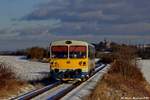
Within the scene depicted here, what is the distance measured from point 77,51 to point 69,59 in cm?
88

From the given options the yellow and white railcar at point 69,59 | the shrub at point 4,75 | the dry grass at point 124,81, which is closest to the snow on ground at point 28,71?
the yellow and white railcar at point 69,59

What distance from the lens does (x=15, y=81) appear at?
27922 mm

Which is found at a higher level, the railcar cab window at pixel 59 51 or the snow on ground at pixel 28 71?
the railcar cab window at pixel 59 51

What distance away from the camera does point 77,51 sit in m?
33.1

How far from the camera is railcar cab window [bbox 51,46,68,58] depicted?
32.8 meters

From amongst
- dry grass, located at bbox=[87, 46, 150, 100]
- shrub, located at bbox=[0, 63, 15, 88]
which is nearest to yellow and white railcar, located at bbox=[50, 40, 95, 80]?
dry grass, located at bbox=[87, 46, 150, 100]

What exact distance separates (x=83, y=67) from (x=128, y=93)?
20.2 ft

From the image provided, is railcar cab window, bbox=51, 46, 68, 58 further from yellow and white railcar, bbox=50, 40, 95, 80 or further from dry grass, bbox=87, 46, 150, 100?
dry grass, bbox=87, 46, 150, 100

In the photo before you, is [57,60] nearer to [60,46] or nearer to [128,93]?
[60,46]

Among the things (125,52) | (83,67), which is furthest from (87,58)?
(125,52)

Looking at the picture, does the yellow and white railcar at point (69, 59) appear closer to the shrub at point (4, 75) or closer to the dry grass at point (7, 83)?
the dry grass at point (7, 83)

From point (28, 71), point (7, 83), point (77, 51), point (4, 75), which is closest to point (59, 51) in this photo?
point (77, 51)

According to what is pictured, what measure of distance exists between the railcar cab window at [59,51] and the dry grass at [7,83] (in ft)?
17.2

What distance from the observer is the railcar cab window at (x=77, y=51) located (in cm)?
3294
